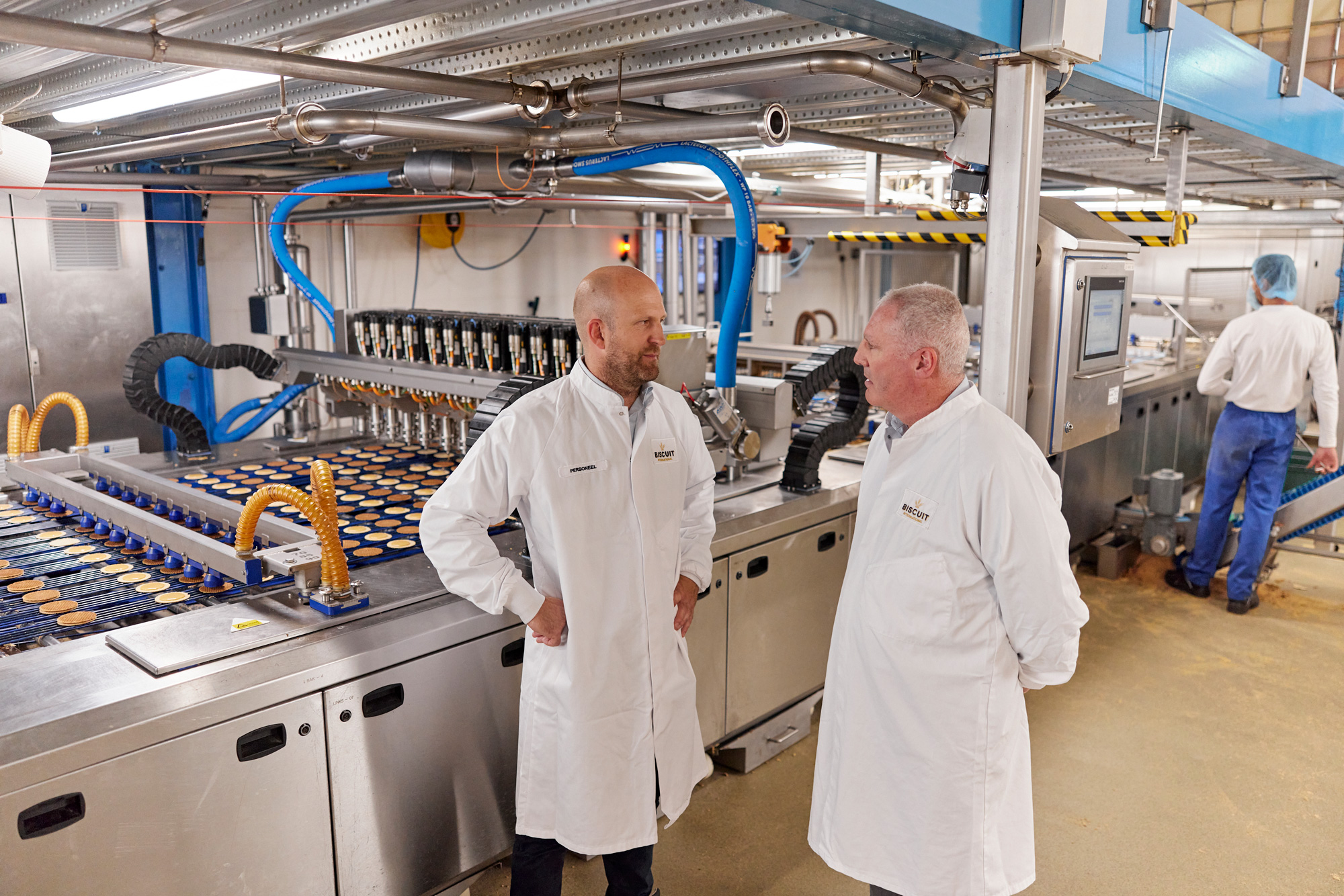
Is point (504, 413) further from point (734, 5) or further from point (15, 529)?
point (15, 529)

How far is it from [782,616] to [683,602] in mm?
976

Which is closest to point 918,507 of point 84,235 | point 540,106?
point 540,106

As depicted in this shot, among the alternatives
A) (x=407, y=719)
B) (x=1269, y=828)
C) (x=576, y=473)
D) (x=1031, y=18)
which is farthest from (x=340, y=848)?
(x=1269, y=828)

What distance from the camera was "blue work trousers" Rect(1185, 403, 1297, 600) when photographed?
175 inches

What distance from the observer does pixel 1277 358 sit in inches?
172

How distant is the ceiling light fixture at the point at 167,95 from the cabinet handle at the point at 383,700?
153cm

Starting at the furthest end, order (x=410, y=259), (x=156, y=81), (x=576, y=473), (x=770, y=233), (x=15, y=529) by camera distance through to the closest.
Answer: (x=410, y=259) → (x=770, y=233) → (x=15, y=529) → (x=156, y=81) → (x=576, y=473)

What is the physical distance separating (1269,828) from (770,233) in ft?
8.93

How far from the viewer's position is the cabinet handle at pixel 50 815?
4.94ft

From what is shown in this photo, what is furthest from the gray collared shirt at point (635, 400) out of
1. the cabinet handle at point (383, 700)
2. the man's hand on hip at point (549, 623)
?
the cabinet handle at point (383, 700)

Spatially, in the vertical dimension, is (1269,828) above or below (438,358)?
below

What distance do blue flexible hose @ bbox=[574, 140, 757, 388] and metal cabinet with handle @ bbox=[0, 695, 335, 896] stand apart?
1593mm

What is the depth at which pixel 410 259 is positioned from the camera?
246 inches

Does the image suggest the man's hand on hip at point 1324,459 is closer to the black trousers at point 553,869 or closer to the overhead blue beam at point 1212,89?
the overhead blue beam at point 1212,89
